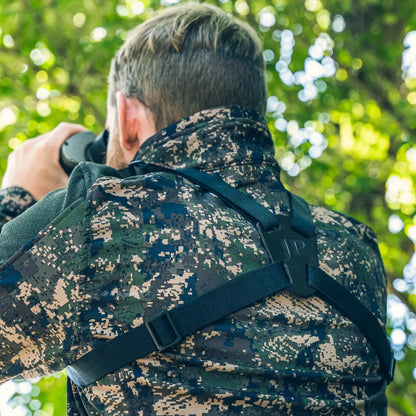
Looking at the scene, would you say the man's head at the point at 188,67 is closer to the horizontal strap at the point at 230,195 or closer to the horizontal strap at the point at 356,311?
the horizontal strap at the point at 230,195

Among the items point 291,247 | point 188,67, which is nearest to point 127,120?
point 188,67

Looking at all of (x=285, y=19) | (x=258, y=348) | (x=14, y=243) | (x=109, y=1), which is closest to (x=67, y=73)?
(x=109, y=1)

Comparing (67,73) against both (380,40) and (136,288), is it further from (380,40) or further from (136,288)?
(136,288)

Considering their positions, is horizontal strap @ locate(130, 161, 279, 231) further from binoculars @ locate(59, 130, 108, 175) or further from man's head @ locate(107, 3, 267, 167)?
binoculars @ locate(59, 130, 108, 175)

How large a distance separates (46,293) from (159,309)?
26 centimetres

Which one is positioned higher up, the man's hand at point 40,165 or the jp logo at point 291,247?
the man's hand at point 40,165

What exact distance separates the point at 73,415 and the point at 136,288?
39 centimetres

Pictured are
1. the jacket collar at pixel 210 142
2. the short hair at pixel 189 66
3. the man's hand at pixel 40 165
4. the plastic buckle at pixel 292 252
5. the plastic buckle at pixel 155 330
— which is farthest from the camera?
the man's hand at pixel 40 165

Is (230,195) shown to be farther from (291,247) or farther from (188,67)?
(188,67)

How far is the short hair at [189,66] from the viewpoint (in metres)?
1.83

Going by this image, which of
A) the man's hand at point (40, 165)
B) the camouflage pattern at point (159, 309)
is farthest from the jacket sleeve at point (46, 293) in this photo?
the man's hand at point (40, 165)

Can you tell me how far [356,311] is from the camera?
1.58 metres

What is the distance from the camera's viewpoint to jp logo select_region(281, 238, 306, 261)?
1.50 meters

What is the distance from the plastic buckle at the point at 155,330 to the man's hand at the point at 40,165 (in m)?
0.88
